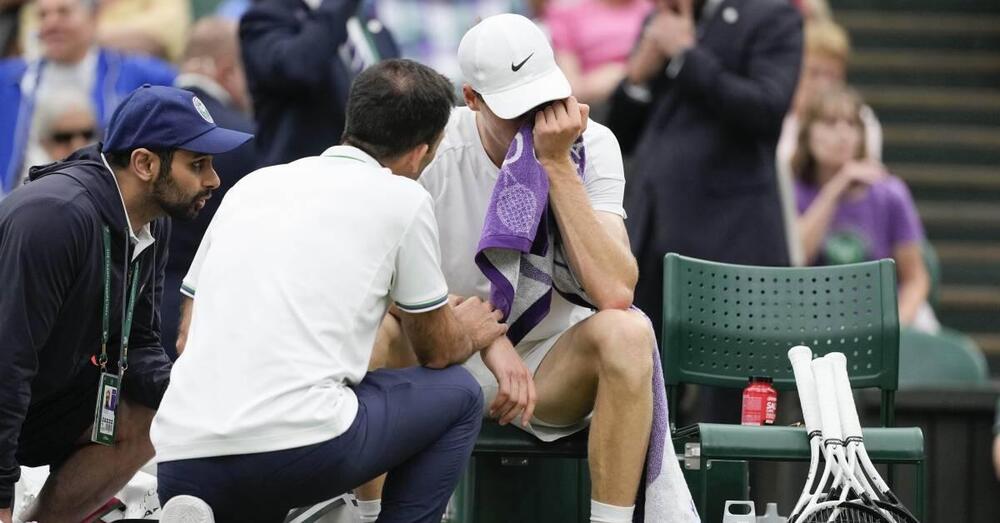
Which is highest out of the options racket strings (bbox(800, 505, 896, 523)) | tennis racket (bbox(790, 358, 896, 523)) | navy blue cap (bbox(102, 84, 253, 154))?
navy blue cap (bbox(102, 84, 253, 154))

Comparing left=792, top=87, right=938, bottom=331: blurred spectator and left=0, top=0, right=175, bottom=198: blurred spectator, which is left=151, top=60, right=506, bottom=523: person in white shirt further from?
left=792, top=87, right=938, bottom=331: blurred spectator

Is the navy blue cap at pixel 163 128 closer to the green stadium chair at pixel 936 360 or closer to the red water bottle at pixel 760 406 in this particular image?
the red water bottle at pixel 760 406

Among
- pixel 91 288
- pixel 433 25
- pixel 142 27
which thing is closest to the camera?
pixel 91 288

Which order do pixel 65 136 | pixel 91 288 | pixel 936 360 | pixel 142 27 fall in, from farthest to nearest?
pixel 142 27 → pixel 936 360 → pixel 65 136 → pixel 91 288

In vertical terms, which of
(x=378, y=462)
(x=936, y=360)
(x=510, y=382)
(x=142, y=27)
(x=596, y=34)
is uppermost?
(x=142, y=27)

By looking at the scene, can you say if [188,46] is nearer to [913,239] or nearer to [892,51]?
[913,239]

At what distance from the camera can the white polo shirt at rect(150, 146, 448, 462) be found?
147 inches

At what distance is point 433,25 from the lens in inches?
298

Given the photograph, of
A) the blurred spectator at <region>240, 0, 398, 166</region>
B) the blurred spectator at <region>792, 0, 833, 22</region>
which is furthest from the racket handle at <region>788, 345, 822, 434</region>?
the blurred spectator at <region>792, 0, 833, 22</region>

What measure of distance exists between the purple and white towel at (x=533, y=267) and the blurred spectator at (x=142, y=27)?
432cm

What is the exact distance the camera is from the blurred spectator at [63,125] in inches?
248

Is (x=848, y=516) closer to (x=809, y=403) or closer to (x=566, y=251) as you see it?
(x=809, y=403)

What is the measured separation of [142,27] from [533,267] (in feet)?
14.9

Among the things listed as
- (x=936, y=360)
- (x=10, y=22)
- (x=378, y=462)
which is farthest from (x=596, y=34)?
(x=378, y=462)
